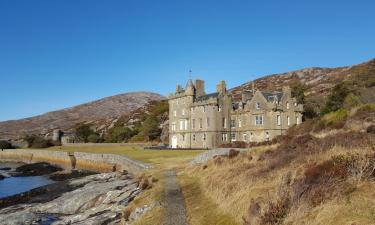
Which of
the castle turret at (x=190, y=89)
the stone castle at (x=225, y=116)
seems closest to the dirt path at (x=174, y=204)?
the stone castle at (x=225, y=116)

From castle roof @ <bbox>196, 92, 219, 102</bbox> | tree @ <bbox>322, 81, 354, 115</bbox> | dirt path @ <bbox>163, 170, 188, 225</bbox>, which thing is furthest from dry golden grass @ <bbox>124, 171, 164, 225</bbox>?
tree @ <bbox>322, 81, 354, 115</bbox>

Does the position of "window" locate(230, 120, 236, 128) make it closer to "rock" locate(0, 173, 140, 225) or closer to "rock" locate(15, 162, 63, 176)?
"rock" locate(15, 162, 63, 176)

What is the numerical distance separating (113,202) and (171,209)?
309 inches

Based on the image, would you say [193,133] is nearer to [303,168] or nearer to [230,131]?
[230,131]

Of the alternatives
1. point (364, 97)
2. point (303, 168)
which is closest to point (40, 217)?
point (303, 168)

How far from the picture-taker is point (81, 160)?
203 feet

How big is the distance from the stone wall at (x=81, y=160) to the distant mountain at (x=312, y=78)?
2493 inches

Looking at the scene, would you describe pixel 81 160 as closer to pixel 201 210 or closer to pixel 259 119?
pixel 259 119

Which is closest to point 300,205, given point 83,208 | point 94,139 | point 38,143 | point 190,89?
point 83,208

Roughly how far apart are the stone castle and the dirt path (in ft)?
118

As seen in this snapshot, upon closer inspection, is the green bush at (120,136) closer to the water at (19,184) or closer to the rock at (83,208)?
the water at (19,184)

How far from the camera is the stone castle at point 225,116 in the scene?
197 feet

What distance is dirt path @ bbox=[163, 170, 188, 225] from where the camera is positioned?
15.3 metres

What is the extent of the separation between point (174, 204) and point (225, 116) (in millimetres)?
46845
